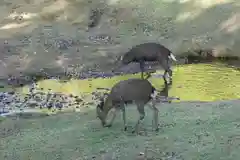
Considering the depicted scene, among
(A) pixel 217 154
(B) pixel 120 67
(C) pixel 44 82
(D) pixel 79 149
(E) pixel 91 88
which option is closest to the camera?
(A) pixel 217 154

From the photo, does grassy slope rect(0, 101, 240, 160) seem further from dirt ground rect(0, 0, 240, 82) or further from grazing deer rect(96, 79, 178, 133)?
dirt ground rect(0, 0, 240, 82)

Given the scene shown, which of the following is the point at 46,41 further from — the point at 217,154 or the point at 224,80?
the point at 217,154

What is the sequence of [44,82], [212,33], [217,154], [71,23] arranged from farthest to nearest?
[71,23]
[212,33]
[44,82]
[217,154]

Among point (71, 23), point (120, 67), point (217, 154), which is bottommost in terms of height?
point (217, 154)

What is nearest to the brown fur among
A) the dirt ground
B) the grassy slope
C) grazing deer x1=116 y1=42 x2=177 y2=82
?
the grassy slope

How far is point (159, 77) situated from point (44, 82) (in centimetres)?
341

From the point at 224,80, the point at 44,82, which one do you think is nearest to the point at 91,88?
the point at 44,82

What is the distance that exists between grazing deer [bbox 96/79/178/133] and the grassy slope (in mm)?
245

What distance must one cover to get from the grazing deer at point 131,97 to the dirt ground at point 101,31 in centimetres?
774

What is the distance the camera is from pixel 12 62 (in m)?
18.6

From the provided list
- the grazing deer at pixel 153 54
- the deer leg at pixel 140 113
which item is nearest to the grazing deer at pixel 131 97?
the deer leg at pixel 140 113

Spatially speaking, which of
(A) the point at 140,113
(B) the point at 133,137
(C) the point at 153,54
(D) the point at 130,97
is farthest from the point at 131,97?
(C) the point at 153,54

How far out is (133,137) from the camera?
927 cm

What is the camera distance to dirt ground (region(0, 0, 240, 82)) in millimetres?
18781
